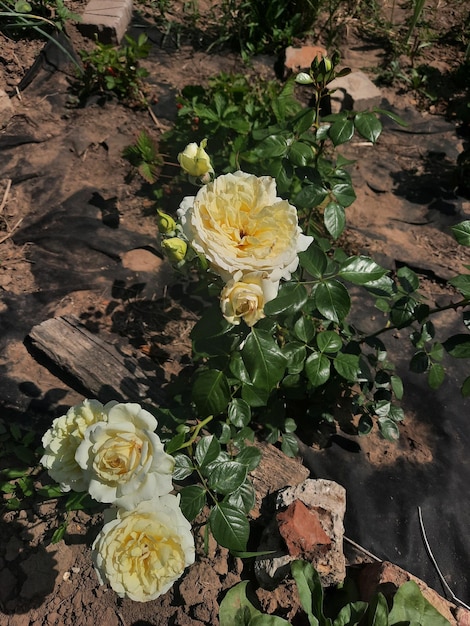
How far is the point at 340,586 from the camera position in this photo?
5.41ft

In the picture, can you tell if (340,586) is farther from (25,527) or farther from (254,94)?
(254,94)

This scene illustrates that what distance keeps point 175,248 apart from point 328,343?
0.65 meters

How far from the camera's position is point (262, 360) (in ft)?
3.78

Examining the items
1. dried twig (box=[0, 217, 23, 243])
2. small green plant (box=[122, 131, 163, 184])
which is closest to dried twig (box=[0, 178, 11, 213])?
dried twig (box=[0, 217, 23, 243])

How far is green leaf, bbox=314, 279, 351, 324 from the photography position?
50.2 inches

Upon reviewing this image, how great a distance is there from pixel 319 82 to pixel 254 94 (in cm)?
203

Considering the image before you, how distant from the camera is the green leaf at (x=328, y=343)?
148 cm

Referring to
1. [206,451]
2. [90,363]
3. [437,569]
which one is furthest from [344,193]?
[437,569]

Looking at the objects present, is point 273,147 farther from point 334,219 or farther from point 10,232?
point 10,232

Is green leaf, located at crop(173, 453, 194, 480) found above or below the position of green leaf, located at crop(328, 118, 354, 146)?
below

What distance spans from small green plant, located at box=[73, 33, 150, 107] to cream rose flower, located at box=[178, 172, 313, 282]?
8.55 feet

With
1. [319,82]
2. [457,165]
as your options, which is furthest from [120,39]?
[319,82]

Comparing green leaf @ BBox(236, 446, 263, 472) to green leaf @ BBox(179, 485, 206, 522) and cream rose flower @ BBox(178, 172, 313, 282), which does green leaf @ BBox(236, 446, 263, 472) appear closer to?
green leaf @ BBox(179, 485, 206, 522)

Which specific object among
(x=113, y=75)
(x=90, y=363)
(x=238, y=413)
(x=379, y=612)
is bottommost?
(x=90, y=363)
